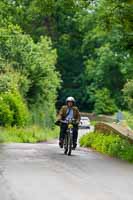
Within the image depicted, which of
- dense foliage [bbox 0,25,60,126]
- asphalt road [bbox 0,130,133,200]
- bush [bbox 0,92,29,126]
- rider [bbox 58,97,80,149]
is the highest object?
dense foliage [bbox 0,25,60,126]

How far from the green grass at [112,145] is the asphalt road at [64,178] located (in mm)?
736

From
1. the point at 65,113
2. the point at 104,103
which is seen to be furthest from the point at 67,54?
the point at 65,113

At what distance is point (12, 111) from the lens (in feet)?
127

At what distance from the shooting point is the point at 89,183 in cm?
1236

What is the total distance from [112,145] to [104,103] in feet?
215

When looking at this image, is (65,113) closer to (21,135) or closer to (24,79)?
(21,135)

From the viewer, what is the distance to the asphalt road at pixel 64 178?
10791 mm

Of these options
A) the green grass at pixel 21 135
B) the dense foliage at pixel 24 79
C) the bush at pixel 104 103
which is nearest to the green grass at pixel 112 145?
the green grass at pixel 21 135

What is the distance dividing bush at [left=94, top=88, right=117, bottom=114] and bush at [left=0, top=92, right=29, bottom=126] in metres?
44.8

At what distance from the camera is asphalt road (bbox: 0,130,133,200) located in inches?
425

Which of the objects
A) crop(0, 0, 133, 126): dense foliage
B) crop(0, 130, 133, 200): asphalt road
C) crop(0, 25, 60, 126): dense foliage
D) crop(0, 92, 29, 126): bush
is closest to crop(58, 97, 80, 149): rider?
crop(0, 130, 133, 200): asphalt road

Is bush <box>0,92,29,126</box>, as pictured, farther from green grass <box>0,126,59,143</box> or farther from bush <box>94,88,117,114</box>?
bush <box>94,88,117,114</box>

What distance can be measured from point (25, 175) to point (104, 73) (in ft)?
240

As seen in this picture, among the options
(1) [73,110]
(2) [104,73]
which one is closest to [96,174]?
(1) [73,110]
